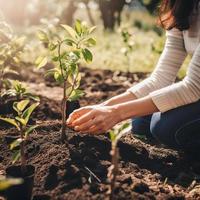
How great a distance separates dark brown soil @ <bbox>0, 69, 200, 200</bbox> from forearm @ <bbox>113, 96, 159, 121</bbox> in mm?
329

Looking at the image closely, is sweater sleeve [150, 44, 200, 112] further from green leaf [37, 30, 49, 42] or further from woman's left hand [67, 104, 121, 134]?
green leaf [37, 30, 49, 42]

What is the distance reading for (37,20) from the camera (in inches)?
1006

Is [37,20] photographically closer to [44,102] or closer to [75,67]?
[44,102]

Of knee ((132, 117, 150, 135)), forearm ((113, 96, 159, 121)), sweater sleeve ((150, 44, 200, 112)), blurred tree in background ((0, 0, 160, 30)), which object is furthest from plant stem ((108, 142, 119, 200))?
blurred tree in background ((0, 0, 160, 30))

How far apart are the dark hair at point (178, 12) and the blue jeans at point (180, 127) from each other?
0.59 m

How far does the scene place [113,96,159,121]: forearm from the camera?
300 centimetres

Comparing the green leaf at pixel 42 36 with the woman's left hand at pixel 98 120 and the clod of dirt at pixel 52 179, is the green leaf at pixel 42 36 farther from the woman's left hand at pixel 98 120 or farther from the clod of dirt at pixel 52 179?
the clod of dirt at pixel 52 179

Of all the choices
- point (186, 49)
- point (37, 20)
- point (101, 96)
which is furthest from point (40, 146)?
point (37, 20)

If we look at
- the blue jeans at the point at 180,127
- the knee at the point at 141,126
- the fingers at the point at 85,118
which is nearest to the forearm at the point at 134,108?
the fingers at the point at 85,118

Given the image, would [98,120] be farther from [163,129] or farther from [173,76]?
[173,76]

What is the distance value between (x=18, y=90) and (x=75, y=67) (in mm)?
678

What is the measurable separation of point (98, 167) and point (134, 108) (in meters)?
0.44

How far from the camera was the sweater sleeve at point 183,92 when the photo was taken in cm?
307

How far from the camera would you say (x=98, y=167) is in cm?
294
